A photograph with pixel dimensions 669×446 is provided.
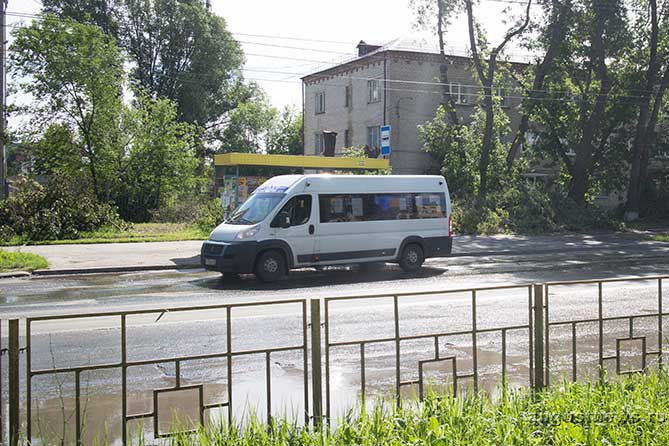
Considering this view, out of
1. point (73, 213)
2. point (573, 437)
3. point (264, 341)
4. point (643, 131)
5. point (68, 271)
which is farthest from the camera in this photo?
point (643, 131)

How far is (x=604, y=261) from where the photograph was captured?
19422 mm

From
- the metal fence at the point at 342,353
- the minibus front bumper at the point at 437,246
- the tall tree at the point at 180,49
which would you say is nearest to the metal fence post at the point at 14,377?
the metal fence at the point at 342,353

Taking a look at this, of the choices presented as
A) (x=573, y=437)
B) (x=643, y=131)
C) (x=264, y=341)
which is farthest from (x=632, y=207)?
(x=573, y=437)

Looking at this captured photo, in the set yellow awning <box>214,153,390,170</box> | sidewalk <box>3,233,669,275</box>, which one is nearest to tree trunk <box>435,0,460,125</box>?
yellow awning <box>214,153,390,170</box>

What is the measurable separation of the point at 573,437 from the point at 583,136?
108ft

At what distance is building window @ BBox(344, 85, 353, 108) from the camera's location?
43.1 metres

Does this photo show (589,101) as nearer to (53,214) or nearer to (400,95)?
(400,95)

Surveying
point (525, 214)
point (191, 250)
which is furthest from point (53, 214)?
point (525, 214)

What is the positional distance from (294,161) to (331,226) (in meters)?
10.3

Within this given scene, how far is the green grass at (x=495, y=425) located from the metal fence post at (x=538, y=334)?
0.42 m

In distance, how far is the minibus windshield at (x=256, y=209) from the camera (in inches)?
601

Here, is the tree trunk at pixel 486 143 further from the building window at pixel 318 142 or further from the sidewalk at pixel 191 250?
the building window at pixel 318 142

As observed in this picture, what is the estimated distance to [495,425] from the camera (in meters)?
4.58

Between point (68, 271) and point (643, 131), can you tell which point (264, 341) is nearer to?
point (68, 271)
